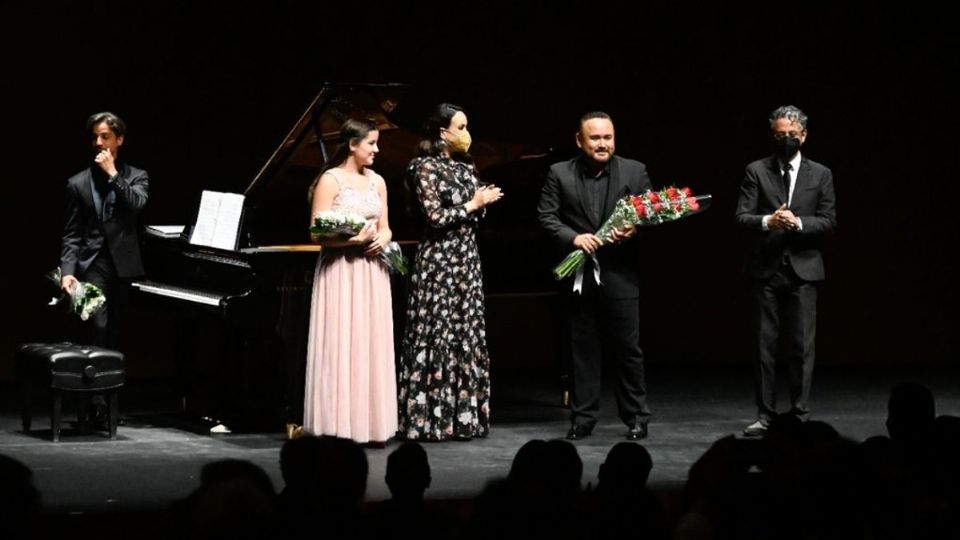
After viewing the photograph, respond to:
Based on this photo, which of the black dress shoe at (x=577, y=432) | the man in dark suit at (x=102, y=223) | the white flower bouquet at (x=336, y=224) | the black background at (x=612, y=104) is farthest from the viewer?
the black background at (x=612, y=104)

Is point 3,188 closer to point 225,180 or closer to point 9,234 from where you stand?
point 9,234

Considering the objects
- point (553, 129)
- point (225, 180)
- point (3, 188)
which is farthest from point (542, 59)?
point (3, 188)

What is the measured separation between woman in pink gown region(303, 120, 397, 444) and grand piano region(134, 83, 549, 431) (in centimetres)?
35

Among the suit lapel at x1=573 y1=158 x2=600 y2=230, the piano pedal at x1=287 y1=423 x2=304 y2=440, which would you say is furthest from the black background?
the piano pedal at x1=287 y1=423 x2=304 y2=440

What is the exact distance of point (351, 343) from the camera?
6.96 meters

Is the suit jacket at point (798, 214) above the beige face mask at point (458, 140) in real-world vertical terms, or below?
below

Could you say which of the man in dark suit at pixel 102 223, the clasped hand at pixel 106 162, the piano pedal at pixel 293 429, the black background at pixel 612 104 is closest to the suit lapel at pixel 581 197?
the piano pedal at pixel 293 429

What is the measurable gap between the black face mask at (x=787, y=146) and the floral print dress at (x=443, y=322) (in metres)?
1.56

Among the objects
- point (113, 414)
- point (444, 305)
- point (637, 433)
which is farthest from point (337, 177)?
point (637, 433)

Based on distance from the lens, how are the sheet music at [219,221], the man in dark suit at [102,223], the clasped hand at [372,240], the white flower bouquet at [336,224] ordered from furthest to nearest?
1. the sheet music at [219,221]
2. the man in dark suit at [102,223]
3. the clasped hand at [372,240]
4. the white flower bouquet at [336,224]

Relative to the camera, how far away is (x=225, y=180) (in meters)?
10.1

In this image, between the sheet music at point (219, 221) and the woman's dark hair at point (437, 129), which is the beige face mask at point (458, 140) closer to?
the woman's dark hair at point (437, 129)

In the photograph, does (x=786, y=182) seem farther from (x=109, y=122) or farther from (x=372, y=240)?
(x=109, y=122)

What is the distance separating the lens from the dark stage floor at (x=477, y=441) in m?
5.95
